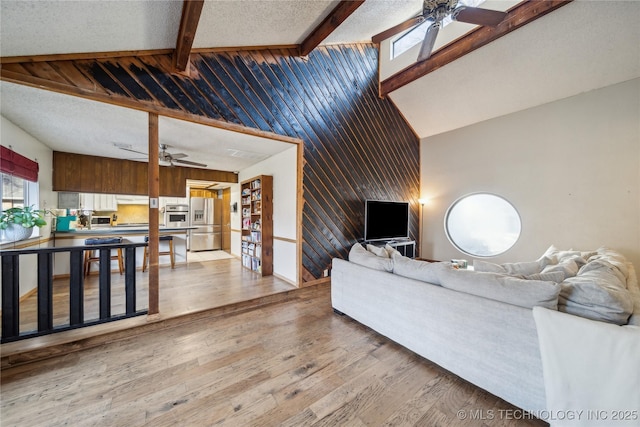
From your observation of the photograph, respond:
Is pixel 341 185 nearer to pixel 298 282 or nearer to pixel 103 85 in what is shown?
pixel 298 282

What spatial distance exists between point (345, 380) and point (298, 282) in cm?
196

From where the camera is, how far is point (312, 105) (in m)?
3.81

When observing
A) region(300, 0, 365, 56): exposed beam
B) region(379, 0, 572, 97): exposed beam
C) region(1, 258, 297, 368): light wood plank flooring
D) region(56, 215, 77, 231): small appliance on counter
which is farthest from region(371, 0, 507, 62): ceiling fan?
region(56, 215, 77, 231): small appliance on counter

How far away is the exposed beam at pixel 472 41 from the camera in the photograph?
10.2ft

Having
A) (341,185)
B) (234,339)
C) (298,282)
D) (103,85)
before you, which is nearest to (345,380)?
(234,339)

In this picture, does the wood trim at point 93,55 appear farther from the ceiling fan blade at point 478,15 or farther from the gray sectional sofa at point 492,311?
the gray sectional sofa at point 492,311

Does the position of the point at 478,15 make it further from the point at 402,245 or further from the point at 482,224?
the point at 482,224

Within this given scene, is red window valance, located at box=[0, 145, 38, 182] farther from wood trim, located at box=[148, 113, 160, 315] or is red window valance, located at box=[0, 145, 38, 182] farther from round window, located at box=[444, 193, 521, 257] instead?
round window, located at box=[444, 193, 521, 257]

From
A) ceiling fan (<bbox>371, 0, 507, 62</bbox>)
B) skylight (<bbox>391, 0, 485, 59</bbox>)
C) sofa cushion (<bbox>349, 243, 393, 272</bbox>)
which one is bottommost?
sofa cushion (<bbox>349, 243, 393, 272</bbox>)

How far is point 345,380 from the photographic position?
1.71 metres

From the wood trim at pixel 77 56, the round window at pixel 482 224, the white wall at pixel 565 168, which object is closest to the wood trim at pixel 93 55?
the wood trim at pixel 77 56

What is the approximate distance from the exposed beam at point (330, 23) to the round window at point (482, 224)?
14.3 ft

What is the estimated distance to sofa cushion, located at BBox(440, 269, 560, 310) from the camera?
139cm

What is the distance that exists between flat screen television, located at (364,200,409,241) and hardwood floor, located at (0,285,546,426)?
2.43m
